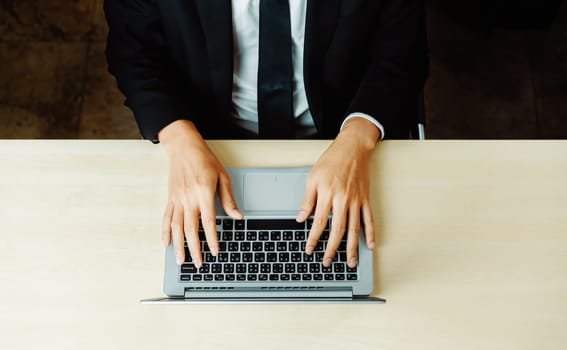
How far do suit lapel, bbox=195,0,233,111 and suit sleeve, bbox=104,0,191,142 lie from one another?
0.10 metres

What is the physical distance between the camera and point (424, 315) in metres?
0.86

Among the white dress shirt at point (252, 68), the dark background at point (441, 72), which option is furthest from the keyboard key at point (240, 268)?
the dark background at point (441, 72)

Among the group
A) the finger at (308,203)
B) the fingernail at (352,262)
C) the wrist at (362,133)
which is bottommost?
the fingernail at (352,262)

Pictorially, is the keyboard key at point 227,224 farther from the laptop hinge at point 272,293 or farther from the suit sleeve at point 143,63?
the suit sleeve at point 143,63

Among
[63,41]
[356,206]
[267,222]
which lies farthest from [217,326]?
[63,41]

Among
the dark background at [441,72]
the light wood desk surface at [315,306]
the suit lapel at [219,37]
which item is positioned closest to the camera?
the light wood desk surface at [315,306]

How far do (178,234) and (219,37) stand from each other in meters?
0.39

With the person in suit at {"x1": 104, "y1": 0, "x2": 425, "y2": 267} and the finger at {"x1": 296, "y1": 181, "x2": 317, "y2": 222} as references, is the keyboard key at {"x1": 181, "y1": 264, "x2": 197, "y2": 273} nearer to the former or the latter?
the person in suit at {"x1": 104, "y1": 0, "x2": 425, "y2": 267}

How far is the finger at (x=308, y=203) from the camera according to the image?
2.93 feet

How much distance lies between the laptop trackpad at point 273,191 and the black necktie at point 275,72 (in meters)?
0.23

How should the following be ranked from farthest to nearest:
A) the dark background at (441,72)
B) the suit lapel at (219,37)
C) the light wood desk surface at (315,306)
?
1. the dark background at (441,72)
2. the suit lapel at (219,37)
3. the light wood desk surface at (315,306)

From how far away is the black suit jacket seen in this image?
100 centimetres

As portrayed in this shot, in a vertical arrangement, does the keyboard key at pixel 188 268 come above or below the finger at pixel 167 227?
below

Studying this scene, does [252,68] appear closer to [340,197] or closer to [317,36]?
[317,36]
